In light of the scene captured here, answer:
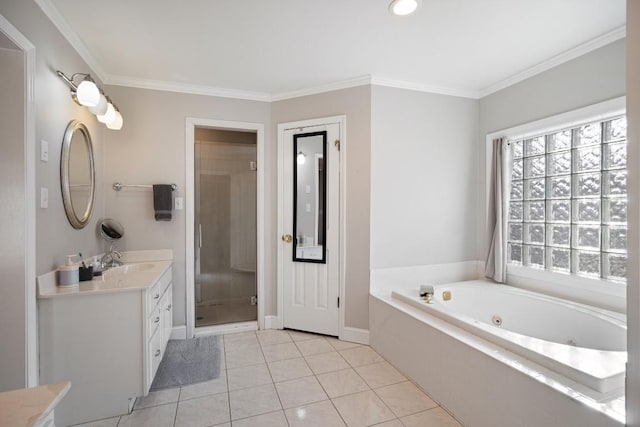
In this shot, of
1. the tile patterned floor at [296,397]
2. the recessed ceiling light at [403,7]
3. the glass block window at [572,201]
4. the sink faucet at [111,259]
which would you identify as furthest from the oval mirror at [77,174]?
the glass block window at [572,201]

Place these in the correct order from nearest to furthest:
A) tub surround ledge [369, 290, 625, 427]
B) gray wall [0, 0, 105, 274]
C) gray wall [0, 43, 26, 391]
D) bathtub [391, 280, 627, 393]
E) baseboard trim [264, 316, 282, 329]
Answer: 1. tub surround ledge [369, 290, 625, 427]
2. bathtub [391, 280, 627, 393]
3. gray wall [0, 43, 26, 391]
4. gray wall [0, 0, 105, 274]
5. baseboard trim [264, 316, 282, 329]

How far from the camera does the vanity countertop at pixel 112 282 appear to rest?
5.78 ft

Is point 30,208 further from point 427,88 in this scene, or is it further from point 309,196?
point 427,88

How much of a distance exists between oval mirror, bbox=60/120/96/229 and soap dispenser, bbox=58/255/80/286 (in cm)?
35

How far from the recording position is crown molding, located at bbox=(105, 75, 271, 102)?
9.00 feet

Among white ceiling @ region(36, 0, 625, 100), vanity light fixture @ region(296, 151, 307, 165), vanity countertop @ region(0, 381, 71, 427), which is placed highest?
white ceiling @ region(36, 0, 625, 100)

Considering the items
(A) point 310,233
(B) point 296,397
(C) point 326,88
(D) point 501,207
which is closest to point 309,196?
(A) point 310,233

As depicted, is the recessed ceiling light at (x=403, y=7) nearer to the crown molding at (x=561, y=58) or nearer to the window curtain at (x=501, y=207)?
the crown molding at (x=561, y=58)

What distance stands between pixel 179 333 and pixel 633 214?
3268 millimetres

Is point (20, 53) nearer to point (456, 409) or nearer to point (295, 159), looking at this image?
point (295, 159)

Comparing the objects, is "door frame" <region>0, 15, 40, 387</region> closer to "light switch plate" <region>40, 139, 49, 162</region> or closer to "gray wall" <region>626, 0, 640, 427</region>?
"light switch plate" <region>40, 139, 49, 162</region>

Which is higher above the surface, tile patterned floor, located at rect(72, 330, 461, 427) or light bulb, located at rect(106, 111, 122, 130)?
light bulb, located at rect(106, 111, 122, 130)

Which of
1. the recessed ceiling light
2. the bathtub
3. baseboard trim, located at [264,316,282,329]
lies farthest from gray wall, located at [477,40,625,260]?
baseboard trim, located at [264,316,282,329]

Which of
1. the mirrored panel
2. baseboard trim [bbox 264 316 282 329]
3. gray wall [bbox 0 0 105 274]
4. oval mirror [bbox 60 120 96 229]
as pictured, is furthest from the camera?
baseboard trim [bbox 264 316 282 329]
